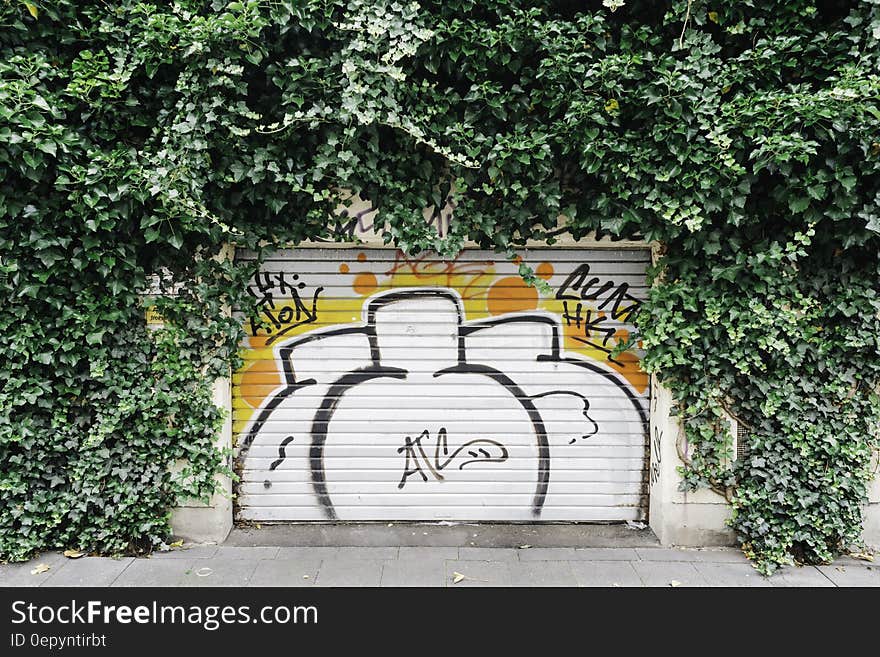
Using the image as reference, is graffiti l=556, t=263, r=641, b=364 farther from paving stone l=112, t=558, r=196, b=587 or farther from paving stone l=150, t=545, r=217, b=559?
paving stone l=112, t=558, r=196, b=587

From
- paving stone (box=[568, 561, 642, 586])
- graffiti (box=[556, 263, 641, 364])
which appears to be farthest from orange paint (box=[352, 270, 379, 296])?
paving stone (box=[568, 561, 642, 586])

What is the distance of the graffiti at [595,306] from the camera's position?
16.3ft

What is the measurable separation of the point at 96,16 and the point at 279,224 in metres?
1.93

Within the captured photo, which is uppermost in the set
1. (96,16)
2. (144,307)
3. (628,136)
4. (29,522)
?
(96,16)

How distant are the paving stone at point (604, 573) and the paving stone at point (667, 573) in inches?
2.6

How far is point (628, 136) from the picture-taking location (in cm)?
413

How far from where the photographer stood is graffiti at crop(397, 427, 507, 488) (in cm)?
504

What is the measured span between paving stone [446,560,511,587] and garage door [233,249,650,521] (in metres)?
0.66

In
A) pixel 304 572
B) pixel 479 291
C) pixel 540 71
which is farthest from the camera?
pixel 479 291

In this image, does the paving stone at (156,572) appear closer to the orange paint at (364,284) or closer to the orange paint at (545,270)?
the orange paint at (364,284)

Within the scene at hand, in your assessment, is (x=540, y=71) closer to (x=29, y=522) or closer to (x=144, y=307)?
(x=144, y=307)

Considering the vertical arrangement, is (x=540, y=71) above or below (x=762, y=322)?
above

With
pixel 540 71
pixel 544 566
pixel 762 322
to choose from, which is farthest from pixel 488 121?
pixel 544 566

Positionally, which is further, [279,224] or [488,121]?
[279,224]
